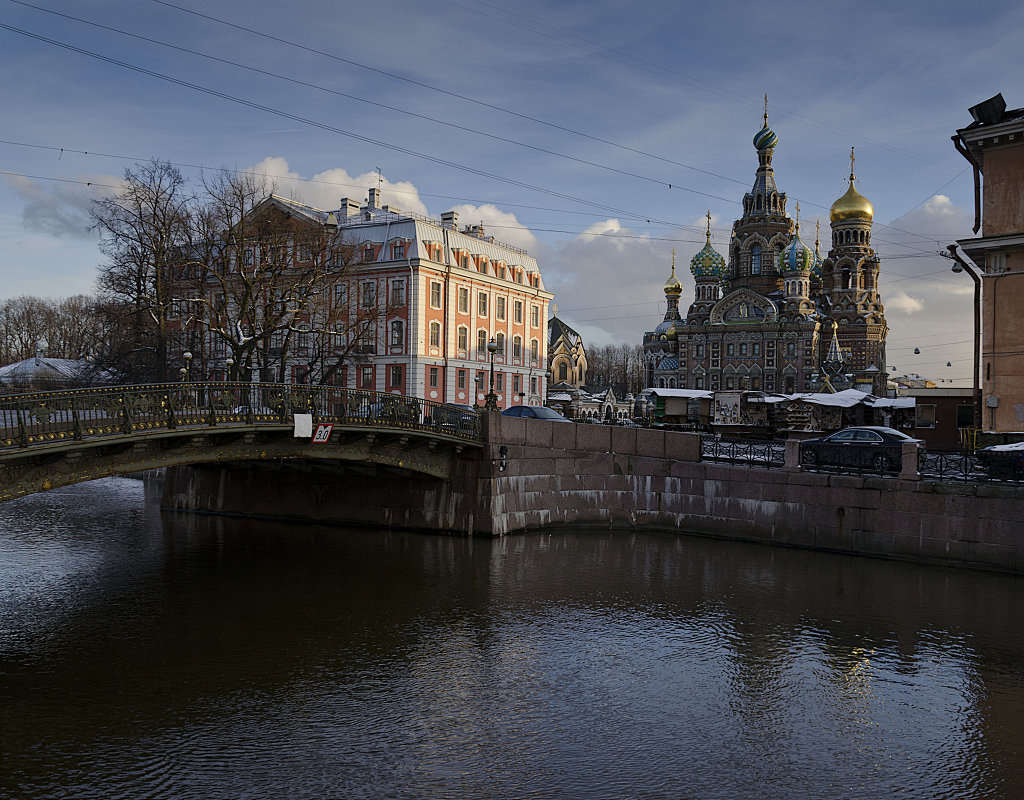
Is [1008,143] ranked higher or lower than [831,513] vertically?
higher

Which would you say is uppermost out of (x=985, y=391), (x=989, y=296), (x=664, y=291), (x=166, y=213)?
(x=664, y=291)

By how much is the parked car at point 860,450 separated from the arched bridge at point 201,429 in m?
10.2

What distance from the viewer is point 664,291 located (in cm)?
11431

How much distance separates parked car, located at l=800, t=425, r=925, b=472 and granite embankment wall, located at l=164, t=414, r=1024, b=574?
0.63 metres

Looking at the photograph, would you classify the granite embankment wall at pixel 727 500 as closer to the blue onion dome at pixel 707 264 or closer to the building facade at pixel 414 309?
the building facade at pixel 414 309

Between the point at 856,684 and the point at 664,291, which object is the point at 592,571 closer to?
the point at 856,684

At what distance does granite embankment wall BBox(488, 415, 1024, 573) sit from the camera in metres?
21.8

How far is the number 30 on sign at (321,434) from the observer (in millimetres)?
20219

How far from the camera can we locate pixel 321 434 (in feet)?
66.6

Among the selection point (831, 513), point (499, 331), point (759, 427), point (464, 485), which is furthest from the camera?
point (499, 331)

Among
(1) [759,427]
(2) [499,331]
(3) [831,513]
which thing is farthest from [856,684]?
(2) [499,331]

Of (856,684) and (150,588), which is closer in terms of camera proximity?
(856,684)

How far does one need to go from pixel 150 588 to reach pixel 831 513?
18.2 meters

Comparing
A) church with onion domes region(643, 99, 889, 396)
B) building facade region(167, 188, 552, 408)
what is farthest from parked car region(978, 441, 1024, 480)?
church with onion domes region(643, 99, 889, 396)
